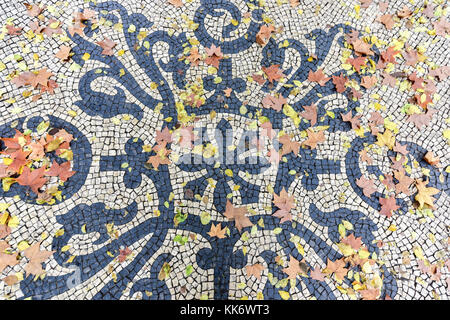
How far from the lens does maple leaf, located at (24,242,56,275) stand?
8.51ft

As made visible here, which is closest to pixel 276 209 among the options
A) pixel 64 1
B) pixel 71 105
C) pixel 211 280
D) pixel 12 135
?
pixel 211 280

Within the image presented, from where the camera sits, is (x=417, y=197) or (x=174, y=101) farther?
(x=174, y=101)

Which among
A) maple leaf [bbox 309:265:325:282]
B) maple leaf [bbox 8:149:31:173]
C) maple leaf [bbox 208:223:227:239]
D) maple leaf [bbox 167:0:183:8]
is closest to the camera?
maple leaf [bbox 309:265:325:282]

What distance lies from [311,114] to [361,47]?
1121 mm

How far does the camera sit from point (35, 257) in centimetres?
264

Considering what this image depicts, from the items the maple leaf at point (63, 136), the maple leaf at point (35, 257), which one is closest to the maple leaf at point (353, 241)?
the maple leaf at point (35, 257)

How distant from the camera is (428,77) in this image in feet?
11.6

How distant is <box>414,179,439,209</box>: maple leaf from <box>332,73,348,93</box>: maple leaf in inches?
47.9

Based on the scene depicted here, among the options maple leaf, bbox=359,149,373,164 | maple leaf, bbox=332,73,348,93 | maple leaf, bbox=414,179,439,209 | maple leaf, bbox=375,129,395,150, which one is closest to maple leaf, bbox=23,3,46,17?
maple leaf, bbox=332,73,348,93

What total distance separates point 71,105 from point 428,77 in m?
3.93

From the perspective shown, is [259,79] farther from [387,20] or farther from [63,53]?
[63,53]

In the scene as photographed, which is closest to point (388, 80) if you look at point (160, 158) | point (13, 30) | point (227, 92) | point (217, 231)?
point (227, 92)

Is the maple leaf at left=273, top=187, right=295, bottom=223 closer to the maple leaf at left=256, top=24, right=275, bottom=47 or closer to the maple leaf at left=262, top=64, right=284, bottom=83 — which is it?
the maple leaf at left=262, top=64, right=284, bottom=83
